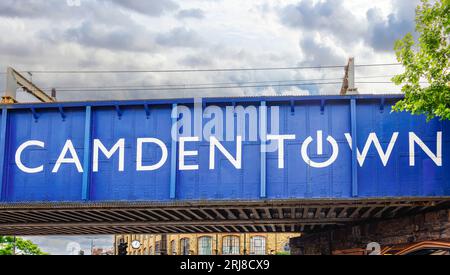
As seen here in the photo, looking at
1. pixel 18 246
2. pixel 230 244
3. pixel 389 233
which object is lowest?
pixel 18 246

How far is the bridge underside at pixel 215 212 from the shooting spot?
26.5 m

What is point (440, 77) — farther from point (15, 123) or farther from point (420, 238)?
point (15, 123)

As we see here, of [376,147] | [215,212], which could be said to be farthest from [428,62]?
[215,212]

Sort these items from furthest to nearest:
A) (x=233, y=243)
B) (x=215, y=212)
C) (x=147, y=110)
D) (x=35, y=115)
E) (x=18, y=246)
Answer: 1. (x=18, y=246)
2. (x=233, y=243)
3. (x=215, y=212)
4. (x=35, y=115)
5. (x=147, y=110)

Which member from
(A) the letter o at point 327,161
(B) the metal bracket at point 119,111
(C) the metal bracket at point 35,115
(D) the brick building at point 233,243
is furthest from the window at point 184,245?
(A) the letter o at point 327,161

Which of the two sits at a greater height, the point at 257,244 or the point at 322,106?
the point at 322,106

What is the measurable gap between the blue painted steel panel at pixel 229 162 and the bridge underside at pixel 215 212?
525 mm

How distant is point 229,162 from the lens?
2659 cm

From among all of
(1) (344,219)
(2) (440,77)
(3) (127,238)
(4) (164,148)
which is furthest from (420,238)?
(3) (127,238)

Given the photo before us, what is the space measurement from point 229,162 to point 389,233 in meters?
9.02

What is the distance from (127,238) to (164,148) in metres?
72.9

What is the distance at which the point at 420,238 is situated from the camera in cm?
2597

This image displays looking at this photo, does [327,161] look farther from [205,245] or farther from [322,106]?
[205,245]
